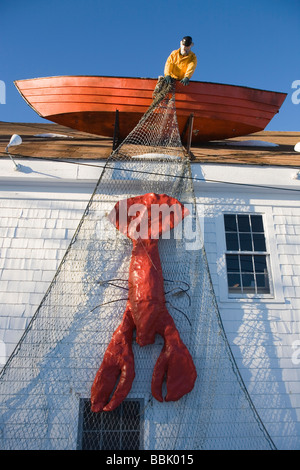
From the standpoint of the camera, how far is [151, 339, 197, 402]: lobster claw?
457cm

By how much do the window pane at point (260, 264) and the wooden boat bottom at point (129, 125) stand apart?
131 inches

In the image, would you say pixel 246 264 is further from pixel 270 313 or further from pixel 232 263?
pixel 270 313

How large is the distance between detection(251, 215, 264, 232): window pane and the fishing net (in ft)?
3.86

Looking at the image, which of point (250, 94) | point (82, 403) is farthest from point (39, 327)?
point (250, 94)

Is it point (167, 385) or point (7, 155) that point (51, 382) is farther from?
point (7, 155)

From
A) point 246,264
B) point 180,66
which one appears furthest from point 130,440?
point 180,66

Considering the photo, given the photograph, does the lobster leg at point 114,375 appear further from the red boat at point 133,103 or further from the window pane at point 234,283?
the red boat at point 133,103

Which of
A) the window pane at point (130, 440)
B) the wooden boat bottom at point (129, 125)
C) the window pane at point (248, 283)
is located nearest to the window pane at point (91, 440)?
the window pane at point (130, 440)

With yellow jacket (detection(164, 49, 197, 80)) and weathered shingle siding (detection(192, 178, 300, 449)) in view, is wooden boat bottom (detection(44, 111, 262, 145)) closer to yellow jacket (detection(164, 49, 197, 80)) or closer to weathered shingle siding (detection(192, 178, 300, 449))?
yellow jacket (detection(164, 49, 197, 80))

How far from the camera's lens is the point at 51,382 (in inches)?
188

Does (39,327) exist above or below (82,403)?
above

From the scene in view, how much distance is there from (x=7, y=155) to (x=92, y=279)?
2957mm

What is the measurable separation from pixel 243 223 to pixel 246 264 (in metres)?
0.77

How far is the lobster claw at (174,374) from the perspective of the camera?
180 inches
